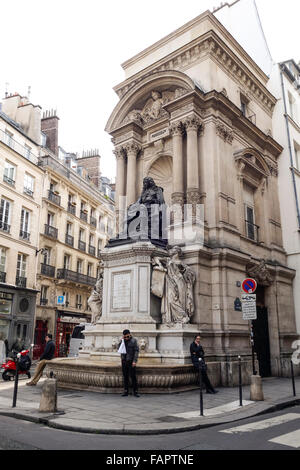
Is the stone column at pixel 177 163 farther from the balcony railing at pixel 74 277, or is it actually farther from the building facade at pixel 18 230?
the balcony railing at pixel 74 277

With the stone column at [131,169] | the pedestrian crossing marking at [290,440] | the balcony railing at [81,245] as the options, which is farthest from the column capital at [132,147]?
the balcony railing at [81,245]

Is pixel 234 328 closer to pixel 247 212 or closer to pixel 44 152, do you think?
pixel 247 212

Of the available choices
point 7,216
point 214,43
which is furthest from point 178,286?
point 7,216

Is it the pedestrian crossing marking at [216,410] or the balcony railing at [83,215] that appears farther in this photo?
the balcony railing at [83,215]

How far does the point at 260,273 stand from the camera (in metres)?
16.8

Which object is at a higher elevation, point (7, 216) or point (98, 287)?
point (7, 216)

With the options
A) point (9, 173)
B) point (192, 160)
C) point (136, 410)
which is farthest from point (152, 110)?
point (136, 410)

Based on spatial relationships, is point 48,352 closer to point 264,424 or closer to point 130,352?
point 130,352

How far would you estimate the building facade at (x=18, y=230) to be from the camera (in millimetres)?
27219

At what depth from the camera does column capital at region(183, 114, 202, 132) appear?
15.9 meters

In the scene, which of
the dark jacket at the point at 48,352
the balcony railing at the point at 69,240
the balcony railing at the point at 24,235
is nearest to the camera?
the dark jacket at the point at 48,352

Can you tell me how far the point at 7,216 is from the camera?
27.9 m

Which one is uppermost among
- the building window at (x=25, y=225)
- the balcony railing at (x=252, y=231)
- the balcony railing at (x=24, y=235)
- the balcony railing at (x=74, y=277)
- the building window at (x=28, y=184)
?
the building window at (x=28, y=184)
